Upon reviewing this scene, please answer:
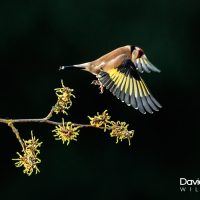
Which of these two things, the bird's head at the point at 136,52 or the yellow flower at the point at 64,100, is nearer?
the yellow flower at the point at 64,100

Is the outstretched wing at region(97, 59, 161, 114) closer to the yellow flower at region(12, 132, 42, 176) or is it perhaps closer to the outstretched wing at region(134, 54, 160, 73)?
the outstretched wing at region(134, 54, 160, 73)

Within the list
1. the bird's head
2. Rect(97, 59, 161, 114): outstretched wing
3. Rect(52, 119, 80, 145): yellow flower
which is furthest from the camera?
the bird's head

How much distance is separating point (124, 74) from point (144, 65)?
85 millimetres

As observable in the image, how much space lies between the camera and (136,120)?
13.3 feet

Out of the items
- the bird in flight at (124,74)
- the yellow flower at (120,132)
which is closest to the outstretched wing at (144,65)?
the bird in flight at (124,74)

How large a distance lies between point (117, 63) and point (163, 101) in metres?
2.87

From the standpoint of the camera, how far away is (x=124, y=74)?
132 cm

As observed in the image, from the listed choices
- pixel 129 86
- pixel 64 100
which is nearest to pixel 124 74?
pixel 129 86

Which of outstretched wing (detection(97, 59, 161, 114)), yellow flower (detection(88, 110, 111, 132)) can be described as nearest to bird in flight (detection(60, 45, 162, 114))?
outstretched wing (detection(97, 59, 161, 114))

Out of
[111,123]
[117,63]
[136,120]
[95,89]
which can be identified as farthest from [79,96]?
[111,123]

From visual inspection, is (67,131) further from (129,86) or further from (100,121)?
(129,86)

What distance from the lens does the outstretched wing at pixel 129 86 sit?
3.81 feet

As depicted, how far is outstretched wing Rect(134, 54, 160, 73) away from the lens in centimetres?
133

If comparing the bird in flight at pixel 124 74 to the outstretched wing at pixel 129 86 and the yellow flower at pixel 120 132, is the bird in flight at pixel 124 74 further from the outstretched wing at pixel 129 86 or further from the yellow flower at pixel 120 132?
the yellow flower at pixel 120 132
